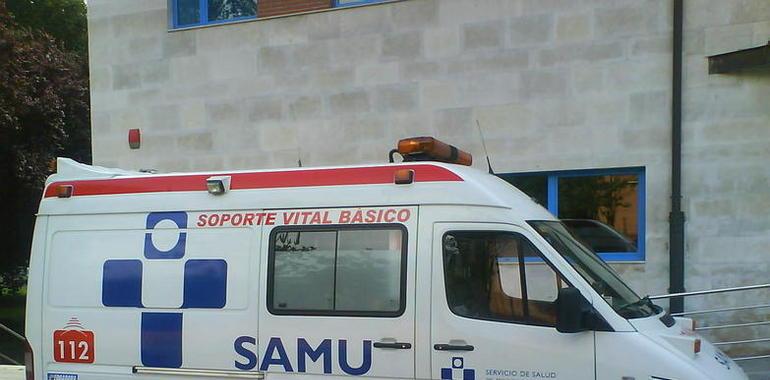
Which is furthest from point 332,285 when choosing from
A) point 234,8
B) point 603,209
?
point 234,8

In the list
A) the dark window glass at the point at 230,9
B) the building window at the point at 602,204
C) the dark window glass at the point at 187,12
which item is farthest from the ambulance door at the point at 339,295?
the dark window glass at the point at 187,12

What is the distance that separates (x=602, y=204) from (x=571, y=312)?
455 centimetres

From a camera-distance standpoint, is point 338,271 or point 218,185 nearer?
point 338,271

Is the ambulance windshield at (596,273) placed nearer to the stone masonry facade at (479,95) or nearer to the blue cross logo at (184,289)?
the blue cross logo at (184,289)

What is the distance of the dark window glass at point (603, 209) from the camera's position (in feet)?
25.3

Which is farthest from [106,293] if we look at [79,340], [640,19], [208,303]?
[640,19]

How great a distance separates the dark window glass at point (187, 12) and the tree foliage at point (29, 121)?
18.2ft

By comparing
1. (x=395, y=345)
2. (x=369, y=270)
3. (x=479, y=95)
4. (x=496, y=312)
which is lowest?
(x=395, y=345)

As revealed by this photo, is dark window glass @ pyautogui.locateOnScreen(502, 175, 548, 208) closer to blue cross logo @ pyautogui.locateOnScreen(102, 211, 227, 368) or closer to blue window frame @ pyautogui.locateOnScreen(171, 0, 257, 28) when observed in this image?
blue window frame @ pyautogui.locateOnScreen(171, 0, 257, 28)

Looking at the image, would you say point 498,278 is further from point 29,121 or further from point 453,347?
point 29,121

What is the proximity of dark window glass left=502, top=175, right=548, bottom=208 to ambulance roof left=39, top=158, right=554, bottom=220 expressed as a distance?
11.8 ft

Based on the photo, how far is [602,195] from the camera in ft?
25.7

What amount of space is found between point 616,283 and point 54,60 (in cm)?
1529

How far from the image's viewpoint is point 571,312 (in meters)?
3.61
